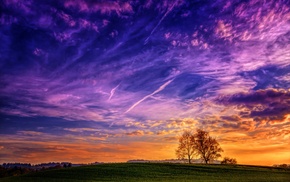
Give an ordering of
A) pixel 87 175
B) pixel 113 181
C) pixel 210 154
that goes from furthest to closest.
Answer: pixel 210 154 → pixel 87 175 → pixel 113 181

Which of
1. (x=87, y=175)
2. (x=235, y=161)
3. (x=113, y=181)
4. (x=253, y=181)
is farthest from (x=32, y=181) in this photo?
(x=235, y=161)

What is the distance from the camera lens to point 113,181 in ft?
163

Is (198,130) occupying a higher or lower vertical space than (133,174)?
higher

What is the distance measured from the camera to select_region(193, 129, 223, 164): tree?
9565 centimetres

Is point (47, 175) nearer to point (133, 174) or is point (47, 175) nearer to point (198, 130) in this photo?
point (133, 174)

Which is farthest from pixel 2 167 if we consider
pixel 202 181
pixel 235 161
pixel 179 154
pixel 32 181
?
pixel 202 181

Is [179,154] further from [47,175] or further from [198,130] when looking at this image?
[47,175]

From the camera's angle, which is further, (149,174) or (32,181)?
(149,174)

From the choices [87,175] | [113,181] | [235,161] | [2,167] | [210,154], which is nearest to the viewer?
[113,181]

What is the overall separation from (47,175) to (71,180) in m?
11.4

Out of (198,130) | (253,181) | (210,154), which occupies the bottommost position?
(253,181)

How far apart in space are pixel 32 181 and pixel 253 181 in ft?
130

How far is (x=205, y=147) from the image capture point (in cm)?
9662

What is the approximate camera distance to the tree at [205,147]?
95.7 meters
